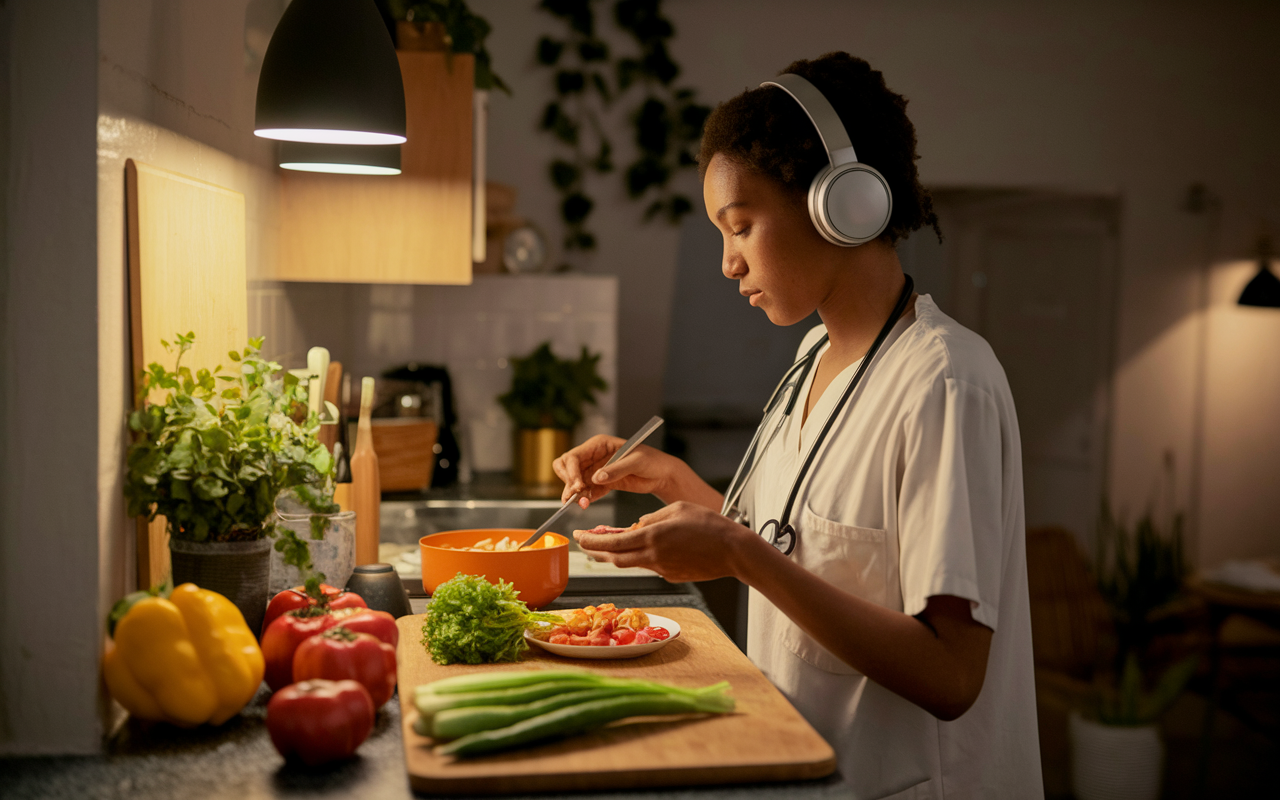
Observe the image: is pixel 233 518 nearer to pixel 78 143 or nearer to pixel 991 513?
pixel 78 143

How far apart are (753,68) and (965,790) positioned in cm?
355

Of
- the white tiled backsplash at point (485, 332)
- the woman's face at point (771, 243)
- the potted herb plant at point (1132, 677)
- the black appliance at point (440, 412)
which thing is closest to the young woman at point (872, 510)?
the woman's face at point (771, 243)

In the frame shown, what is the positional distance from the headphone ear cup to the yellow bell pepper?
787 millimetres

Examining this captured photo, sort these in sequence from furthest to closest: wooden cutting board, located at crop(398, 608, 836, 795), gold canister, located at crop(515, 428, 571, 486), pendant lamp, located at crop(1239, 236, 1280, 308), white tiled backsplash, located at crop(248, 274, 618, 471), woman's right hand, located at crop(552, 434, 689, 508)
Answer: pendant lamp, located at crop(1239, 236, 1280, 308) → white tiled backsplash, located at crop(248, 274, 618, 471) → gold canister, located at crop(515, 428, 571, 486) → woman's right hand, located at crop(552, 434, 689, 508) → wooden cutting board, located at crop(398, 608, 836, 795)

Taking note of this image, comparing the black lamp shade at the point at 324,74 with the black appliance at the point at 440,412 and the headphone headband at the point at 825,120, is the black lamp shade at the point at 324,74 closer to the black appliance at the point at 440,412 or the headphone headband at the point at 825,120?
the headphone headband at the point at 825,120

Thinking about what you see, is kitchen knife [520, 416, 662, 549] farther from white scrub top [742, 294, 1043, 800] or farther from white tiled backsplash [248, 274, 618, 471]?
white tiled backsplash [248, 274, 618, 471]

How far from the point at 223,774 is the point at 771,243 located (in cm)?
84

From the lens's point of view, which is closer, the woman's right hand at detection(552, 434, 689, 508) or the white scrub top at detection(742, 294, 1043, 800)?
the white scrub top at detection(742, 294, 1043, 800)

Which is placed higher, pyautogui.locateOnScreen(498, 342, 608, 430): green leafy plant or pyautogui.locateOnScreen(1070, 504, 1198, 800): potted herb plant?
pyautogui.locateOnScreen(498, 342, 608, 430): green leafy plant

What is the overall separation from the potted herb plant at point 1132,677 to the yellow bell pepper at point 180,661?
3.31m

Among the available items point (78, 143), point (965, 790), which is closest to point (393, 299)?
point (78, 143)

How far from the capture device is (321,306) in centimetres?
280

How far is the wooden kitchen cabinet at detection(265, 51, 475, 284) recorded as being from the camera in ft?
7.68

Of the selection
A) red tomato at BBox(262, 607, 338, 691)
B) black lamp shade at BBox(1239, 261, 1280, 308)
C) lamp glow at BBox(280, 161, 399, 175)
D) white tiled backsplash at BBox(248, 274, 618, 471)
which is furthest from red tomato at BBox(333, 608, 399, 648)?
black lamp shade at BBox(1239, 261, 1280, 308)
